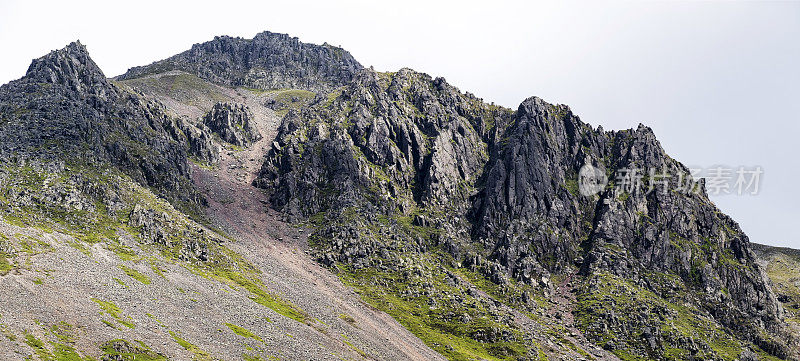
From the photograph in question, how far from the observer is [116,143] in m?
198

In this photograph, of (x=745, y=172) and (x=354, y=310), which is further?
(x=745, y=172)

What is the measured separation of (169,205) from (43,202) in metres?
42.1

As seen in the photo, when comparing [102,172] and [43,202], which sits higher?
[102,172]

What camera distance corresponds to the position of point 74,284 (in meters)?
100

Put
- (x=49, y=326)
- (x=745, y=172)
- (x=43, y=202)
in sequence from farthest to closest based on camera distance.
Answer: (x=745, y=172)
(x=43, y=202)
(x=49, y=326)

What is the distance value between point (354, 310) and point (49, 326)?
8888cm

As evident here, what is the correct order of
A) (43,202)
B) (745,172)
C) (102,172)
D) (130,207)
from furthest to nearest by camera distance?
(745,172) → (102,172) → (130,207) → (43,202)

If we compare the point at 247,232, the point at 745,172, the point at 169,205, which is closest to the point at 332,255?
the point at 247,232

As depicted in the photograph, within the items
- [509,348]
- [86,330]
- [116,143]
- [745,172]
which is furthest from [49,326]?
[745,172]

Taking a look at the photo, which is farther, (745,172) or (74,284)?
(745,172)

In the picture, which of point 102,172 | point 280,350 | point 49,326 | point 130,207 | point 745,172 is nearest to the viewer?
point 49,326

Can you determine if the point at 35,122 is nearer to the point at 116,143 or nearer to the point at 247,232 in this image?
the point at 116,143

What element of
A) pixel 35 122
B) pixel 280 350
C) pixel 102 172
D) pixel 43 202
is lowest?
pixel 280 350

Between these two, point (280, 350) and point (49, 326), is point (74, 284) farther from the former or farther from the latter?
point (280, 350)
